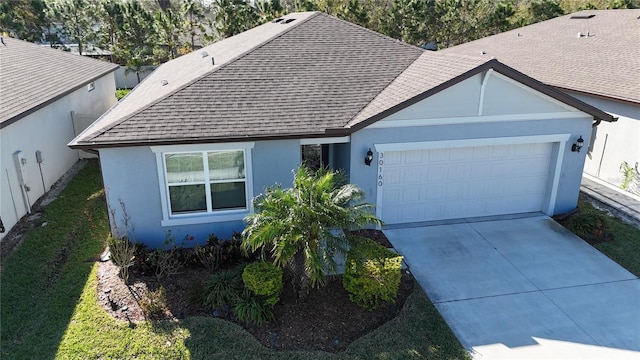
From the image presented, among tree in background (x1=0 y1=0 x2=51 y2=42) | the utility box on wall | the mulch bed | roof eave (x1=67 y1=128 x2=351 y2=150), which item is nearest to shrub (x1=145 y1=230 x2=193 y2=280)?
the mulch bed

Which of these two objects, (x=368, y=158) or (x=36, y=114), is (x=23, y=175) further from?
(x=368, y=158)

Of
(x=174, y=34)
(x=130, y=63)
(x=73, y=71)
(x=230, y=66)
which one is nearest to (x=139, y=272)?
(x=230, y=66)

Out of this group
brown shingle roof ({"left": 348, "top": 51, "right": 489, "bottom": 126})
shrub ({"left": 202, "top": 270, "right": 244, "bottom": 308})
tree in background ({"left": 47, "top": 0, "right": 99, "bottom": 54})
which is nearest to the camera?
shrub ({"left": 202, "top": 270, "right": 244, "bottom": 308})

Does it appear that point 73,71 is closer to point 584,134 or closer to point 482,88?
point 482,88

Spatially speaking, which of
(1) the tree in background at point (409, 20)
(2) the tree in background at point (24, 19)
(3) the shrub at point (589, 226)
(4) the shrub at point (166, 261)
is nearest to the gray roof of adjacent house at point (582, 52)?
(3) the shrub at point (589, 226)

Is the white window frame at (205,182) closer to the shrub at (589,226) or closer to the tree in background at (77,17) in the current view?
the shrub at (589,226)

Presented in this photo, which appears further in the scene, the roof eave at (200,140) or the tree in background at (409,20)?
the tree in background at (409,20)

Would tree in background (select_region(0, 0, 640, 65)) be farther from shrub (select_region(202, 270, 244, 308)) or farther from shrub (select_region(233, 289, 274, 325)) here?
shrub (select_region(233, 289, 274, 325))
